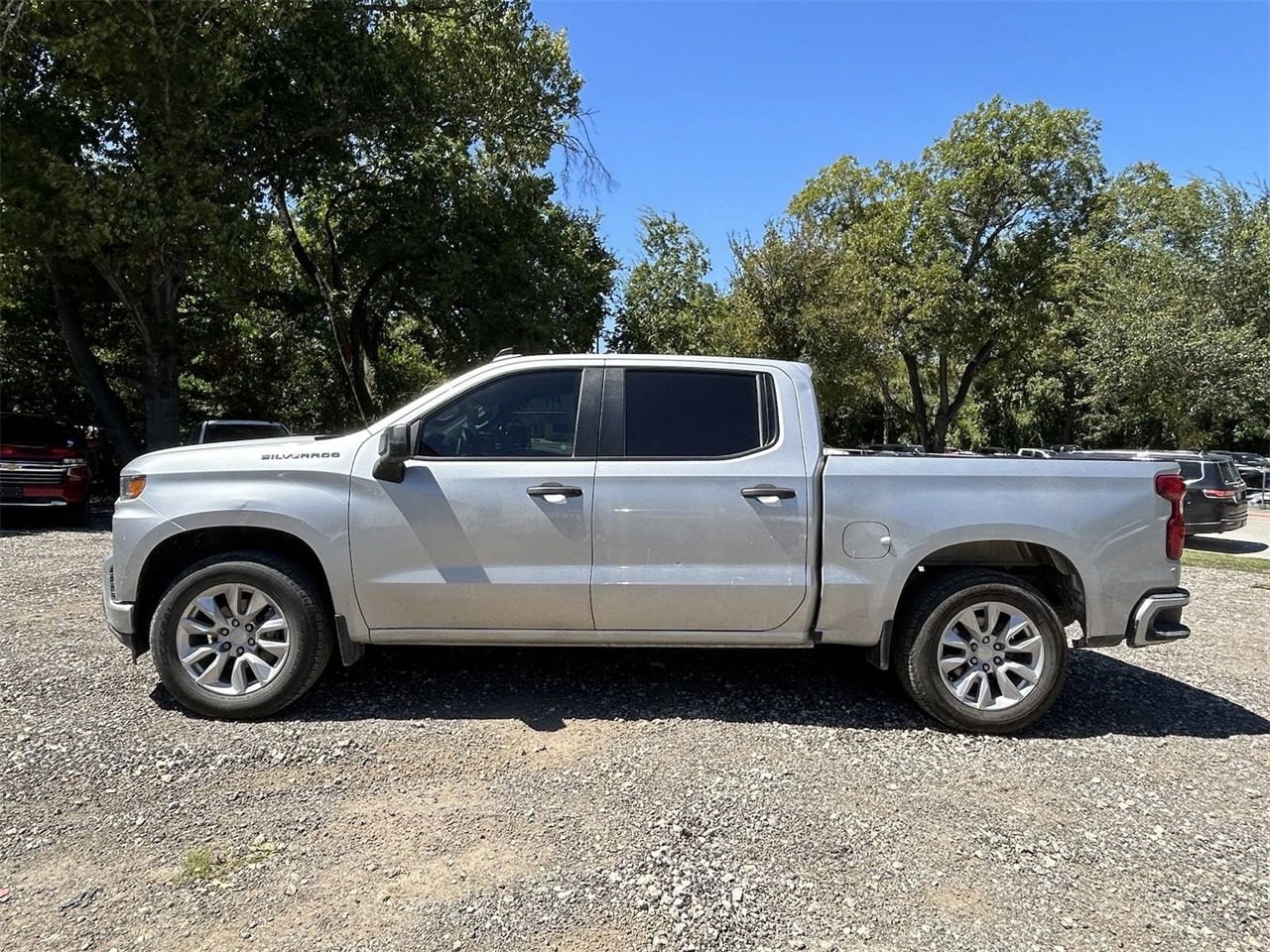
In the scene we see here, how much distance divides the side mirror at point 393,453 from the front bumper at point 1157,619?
12.7 ft

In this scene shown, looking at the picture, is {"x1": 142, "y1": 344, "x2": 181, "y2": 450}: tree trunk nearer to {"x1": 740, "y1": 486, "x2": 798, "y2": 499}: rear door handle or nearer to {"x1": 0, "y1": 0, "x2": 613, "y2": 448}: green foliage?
{"x1": 0, "y1": 0, "x2": 613, "y2": 448}: green foliage

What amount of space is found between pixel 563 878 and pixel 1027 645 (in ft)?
8.77

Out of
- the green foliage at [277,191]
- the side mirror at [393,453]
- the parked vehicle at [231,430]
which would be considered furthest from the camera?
the parked vehicle at [231,430]

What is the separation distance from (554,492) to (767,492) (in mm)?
1104

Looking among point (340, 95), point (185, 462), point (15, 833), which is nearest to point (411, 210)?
point (340, 95)

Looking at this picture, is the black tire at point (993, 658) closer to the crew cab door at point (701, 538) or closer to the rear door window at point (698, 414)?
the crew cab door at point (701, 538)

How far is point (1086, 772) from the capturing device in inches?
146

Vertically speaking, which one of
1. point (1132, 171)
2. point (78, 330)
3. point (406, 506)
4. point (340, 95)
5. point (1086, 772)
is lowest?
point (1086, 772)

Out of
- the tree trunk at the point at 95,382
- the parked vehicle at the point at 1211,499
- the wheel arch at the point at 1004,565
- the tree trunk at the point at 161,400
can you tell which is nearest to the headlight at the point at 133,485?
the wheel arch at the point at 1004,565

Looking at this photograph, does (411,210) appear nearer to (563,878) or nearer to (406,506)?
(406,506)

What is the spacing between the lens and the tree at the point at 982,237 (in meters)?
24.7

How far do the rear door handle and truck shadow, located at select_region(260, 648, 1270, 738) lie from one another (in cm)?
123

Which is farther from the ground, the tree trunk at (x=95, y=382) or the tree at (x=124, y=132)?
the tree at (x=124, y=132)

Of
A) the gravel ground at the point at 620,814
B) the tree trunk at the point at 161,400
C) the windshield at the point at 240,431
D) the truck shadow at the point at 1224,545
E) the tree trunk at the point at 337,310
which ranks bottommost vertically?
the truck shadow at the point at 1224,545
